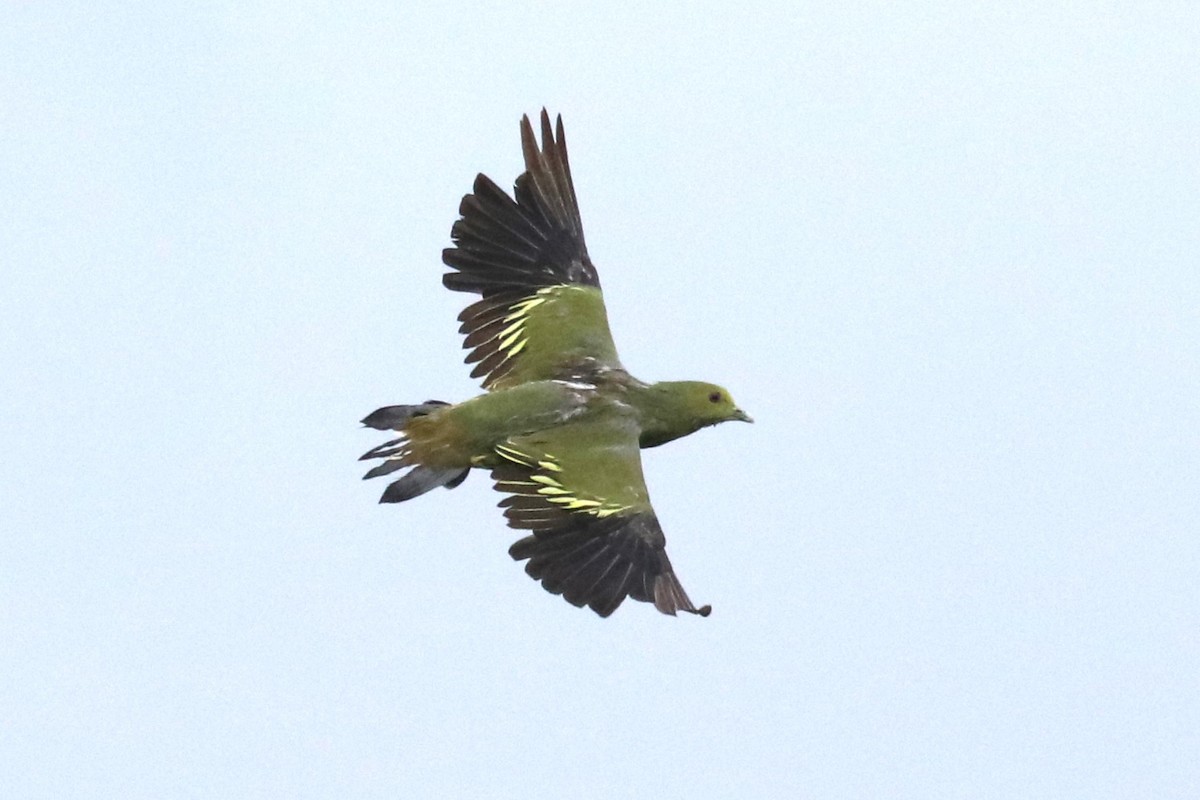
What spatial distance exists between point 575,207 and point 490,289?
107 centimetres

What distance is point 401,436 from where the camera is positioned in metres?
15.7

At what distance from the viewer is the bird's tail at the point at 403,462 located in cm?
1540

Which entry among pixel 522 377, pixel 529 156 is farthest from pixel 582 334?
pixel 529 156

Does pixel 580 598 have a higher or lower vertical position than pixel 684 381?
lower

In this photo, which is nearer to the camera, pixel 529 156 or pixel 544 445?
pixel 544 445

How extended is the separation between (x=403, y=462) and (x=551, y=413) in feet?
3.94

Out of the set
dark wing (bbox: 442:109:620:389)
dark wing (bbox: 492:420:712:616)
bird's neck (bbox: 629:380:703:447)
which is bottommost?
dark wing (bbox: 492:420:712:616)

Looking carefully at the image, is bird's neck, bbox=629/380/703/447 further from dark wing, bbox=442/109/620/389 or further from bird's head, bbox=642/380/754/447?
→ dark wing, bbox=442/109/620/389

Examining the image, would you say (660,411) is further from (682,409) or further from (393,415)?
(393,415)

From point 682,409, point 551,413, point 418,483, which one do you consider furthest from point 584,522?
point 682,409

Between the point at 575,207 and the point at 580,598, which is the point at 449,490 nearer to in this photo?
the point at 580,598

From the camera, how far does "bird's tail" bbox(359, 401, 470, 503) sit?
15.4m

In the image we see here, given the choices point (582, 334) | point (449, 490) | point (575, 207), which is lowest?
point (449, 490)

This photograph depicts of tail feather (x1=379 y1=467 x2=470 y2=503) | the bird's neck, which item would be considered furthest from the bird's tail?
the bird's neck
